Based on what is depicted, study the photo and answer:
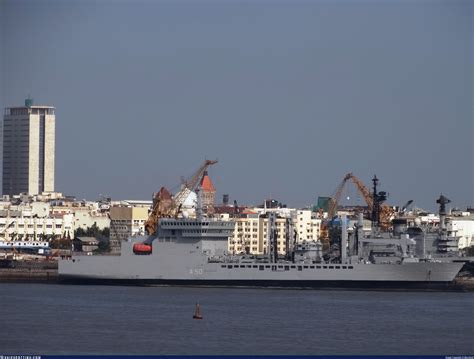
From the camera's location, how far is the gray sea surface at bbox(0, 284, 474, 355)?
137 ft

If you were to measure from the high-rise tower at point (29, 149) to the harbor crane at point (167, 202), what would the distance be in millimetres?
72739

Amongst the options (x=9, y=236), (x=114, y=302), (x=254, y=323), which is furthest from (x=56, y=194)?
(x=254, y=323)

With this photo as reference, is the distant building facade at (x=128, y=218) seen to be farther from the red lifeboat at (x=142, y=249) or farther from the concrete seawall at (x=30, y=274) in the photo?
the red lifeboat at (x=142, y=249)

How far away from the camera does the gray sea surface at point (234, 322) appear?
137ft

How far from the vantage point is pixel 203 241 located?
70.9 meters

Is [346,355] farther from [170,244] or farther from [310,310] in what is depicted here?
[170,244]

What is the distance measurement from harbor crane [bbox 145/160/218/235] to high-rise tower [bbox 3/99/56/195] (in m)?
72.7

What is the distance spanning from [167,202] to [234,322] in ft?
137

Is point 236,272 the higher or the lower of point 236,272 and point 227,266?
the lower

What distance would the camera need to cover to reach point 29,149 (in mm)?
170250

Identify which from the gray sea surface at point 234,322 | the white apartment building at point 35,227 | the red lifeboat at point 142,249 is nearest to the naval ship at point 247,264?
the red lifeboat at point 142,249

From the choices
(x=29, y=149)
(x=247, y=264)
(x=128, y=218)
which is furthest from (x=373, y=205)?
(x=29, y=149)

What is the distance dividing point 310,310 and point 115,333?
12.0m

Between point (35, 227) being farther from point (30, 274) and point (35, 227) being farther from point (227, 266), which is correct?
point (227, 266)
